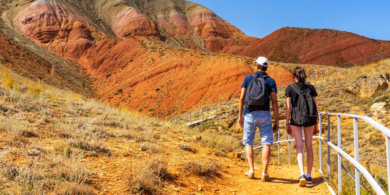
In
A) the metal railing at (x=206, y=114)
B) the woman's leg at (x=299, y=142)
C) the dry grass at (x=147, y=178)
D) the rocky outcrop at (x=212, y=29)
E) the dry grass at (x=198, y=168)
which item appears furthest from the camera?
the rocky outcrop at (x=212, y=29)

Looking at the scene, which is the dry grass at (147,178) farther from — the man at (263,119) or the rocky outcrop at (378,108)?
the rocky outcrop at (378,108)

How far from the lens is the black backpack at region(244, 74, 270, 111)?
423 centimetres

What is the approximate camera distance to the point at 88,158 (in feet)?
13.7

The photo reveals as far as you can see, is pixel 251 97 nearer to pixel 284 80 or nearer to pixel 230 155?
pixel 230 155

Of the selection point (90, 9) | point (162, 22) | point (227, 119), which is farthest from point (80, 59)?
point (227, 119)

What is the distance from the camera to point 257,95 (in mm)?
4246

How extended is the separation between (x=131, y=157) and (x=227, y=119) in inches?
511

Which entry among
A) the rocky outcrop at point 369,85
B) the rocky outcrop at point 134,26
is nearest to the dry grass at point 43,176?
the rocky outcrop at point 369,85

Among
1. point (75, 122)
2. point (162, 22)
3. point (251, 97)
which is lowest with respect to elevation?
point (75, 122)

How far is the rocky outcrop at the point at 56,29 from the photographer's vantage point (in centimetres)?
5297

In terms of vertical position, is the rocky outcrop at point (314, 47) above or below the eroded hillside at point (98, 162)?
above

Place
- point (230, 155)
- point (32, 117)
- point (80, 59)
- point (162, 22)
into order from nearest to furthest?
point (32, 117) < point (230, 155) < point (80, 59) < point (162, 22)

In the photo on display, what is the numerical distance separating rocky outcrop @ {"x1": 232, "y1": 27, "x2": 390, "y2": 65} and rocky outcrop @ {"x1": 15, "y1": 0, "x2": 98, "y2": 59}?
38.4m

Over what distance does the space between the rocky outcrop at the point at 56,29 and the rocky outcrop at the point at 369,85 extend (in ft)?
163
